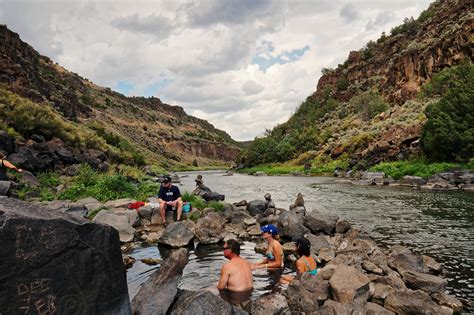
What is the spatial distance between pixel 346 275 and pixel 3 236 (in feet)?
22.6

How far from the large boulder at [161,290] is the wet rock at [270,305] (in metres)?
1.68

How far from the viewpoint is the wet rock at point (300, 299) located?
6973 millimetres

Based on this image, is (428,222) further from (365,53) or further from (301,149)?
(365,53)

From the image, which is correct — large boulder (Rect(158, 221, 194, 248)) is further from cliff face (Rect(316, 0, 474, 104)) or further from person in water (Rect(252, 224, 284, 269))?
cliff face (Rect(316, 0, 474, 104))

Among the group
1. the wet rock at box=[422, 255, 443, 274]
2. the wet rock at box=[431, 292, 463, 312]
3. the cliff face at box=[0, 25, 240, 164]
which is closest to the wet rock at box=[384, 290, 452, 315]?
the wet rock at box=[431, 292, 463, 312]

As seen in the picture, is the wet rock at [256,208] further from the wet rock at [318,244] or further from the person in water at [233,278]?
the person in water at [233,278]

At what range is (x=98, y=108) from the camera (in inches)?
4722

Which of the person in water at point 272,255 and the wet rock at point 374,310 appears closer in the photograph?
the wet rock at point 374,310

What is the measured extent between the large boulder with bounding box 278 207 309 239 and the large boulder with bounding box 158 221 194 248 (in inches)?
149

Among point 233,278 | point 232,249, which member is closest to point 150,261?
point 233,278

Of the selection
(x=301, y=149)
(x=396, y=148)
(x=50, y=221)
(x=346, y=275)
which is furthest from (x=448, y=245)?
(x=301, y=149)

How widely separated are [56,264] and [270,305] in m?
4.10

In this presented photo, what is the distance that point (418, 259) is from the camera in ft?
31.9

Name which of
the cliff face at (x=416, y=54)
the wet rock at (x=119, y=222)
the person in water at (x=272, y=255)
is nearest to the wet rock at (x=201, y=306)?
the person in water at (x=272, y=255)
